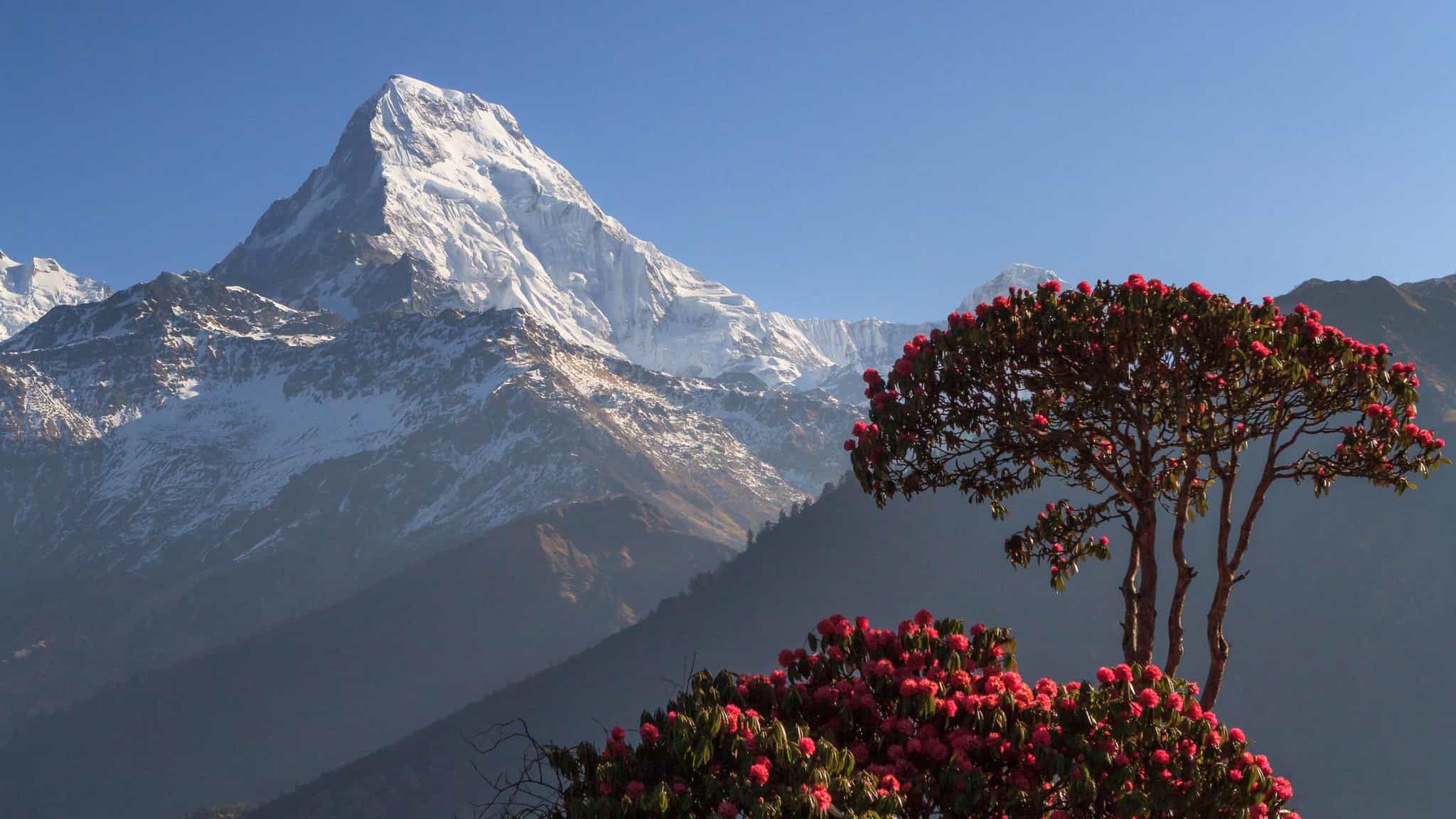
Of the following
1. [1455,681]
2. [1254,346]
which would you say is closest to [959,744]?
[1254,346]

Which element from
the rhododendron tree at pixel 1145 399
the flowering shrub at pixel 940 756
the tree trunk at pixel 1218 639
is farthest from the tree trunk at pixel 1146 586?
the flowering shrub at pixel 940 756

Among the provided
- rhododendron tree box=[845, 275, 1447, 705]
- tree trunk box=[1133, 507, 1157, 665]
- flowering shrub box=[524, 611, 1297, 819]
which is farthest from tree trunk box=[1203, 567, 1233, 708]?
flowering shrub box=[524, 611, 1297, 819]

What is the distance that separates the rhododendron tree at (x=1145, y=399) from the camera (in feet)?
49.1

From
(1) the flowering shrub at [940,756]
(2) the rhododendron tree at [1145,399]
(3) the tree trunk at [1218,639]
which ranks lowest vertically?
(1) the flowering shrub at [940,756]

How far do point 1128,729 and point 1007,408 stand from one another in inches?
201

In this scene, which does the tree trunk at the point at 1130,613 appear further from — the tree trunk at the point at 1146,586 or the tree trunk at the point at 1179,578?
the tree trunk at the point at 1179,578

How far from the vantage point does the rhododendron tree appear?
15.0 meters

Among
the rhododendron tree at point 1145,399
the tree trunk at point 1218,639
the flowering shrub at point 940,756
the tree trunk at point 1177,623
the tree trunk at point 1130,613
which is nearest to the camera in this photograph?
the flowering shrub at point 940,756

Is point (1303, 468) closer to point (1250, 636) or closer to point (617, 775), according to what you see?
point (617, 775)

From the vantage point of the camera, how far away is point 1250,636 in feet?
613

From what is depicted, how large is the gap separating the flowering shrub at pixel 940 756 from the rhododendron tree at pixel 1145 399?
90.2 inches

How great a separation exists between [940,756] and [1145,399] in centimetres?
599

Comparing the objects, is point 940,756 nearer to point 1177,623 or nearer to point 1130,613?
point 1177,623

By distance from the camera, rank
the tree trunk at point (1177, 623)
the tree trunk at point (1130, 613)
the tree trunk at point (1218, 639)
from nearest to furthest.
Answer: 1. the tree trunk at point (1218, 639)
2. the tree trunk at point (1177, 623)
3. the tree trunk at point (1130, 613)
